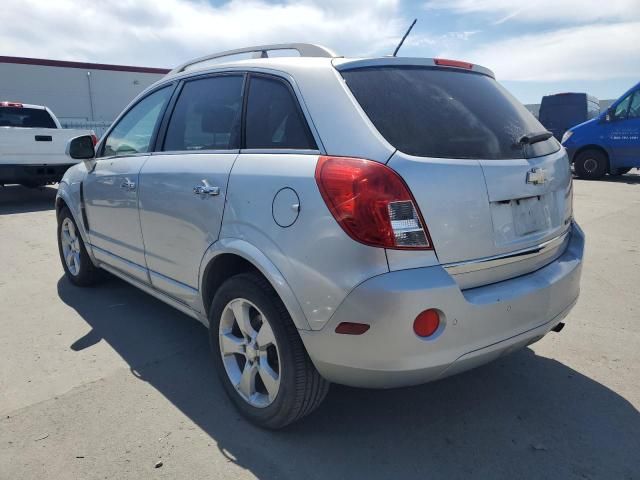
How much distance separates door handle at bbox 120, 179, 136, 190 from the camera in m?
3.34

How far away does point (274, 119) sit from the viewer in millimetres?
2463

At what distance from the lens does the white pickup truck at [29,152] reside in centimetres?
916

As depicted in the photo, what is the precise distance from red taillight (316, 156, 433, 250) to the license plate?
1.83ft

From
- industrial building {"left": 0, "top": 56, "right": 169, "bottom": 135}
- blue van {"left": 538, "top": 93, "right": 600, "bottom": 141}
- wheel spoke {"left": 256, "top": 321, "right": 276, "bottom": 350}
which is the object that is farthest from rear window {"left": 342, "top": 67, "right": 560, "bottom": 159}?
industrial building {"left": 0, "top": 56, "right": 169, "bottom": 135}

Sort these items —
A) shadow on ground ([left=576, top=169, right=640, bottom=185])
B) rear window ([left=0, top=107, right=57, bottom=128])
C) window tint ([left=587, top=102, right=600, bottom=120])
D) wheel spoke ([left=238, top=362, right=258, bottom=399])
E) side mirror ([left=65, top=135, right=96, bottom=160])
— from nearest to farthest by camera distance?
1. wheel spoke ([left=238, top=362, right=258, bottom=399])
2. side mirror ([left=65, top=135, right=96, bottom=160])
3. rear window ([left=0, top=107, right=57, bottom=128])
4. shadow on ground ([left=576, top=169, right=640, bottom=185])
5. window tint ([left=587, top=102, right=600, bottom=120])

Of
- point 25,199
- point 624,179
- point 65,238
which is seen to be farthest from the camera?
point 624,179

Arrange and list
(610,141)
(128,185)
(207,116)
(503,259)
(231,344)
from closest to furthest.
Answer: (503,259), (231,344), (207,116), (128,185), (610,141)

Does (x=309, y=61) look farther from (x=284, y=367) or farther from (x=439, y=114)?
(x=284, y=367)

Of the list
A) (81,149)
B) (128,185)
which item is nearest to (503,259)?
(128,185)

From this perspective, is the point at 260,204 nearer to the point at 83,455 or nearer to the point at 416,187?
the point at 416,187

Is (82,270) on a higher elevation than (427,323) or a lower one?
lower

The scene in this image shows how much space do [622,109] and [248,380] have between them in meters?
13.1

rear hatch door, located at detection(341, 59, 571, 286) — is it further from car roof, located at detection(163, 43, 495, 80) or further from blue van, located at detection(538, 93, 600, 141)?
blue van, located at detection(538, 93, 600, 141)

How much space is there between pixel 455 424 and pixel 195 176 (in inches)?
74.9
